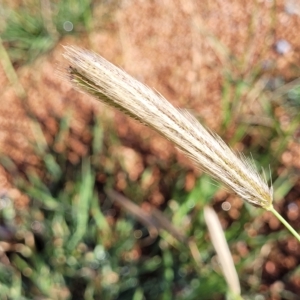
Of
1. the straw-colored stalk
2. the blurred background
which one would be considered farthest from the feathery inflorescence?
the blurred background

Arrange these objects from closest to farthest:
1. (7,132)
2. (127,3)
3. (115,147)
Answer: (115,147), (7,132), (127,3)

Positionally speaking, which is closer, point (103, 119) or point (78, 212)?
point (78, 212)

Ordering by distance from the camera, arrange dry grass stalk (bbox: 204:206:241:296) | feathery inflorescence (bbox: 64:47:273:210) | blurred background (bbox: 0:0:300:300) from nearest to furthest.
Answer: feathery inflorescence (bbox: 64:47:273:210)
dry grass stalk (bbox: 204:206:241:296)
blurred background (bbox: 0:0:300:300)

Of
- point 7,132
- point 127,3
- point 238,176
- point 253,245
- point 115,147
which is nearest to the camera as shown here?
point 238,176

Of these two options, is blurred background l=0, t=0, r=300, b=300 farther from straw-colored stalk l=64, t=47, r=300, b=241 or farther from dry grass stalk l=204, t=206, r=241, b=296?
straw-colored stalk l=64, t=47, r=300, b=241

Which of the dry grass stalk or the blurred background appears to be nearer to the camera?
the dry grass stalk

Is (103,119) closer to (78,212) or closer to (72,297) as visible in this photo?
(78,212)

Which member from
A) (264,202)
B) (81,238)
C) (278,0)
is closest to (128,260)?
(81,238)

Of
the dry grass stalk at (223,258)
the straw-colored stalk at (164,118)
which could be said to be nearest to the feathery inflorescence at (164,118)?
the straw-colored stalk at (164,118)
